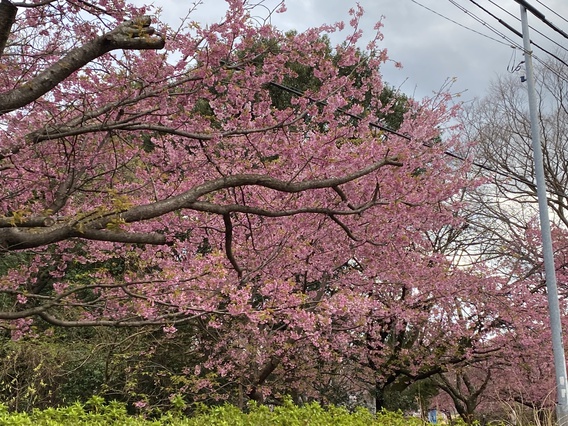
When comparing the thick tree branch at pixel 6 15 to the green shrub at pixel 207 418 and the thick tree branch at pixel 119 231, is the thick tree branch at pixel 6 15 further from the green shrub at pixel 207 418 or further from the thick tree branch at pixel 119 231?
the green shrub at pixel 207 418

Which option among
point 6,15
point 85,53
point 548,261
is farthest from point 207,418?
point 548,261

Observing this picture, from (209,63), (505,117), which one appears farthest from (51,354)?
(505,117)

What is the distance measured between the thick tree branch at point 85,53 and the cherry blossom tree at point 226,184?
0.03ft

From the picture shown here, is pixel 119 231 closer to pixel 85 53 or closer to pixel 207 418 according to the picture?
pixel 85 53

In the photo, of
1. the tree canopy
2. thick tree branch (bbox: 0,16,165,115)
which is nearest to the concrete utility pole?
the tree canopy

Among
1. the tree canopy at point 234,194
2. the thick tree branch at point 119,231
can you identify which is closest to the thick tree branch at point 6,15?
the tree canopy at point 234,194

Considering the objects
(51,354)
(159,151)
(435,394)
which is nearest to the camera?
(159,151)

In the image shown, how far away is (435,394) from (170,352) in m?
12.6

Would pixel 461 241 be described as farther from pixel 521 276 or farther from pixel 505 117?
pixel 505 117

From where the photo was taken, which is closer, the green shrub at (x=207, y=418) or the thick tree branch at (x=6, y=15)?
the thick tree branch at (x=6, y=15)

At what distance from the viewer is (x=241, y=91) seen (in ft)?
21.3

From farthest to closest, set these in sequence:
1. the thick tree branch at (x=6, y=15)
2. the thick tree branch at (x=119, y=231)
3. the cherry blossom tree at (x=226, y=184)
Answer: the cherry blossom tree at (x=226, y=184)
the thick tree branch at (x=119, y=231)
the thick tree branch at (x=6, y=15)

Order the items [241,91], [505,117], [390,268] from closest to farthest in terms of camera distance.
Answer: [241,91] → [390,268] → [505,117]

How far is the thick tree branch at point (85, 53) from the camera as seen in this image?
3783 millimetres
